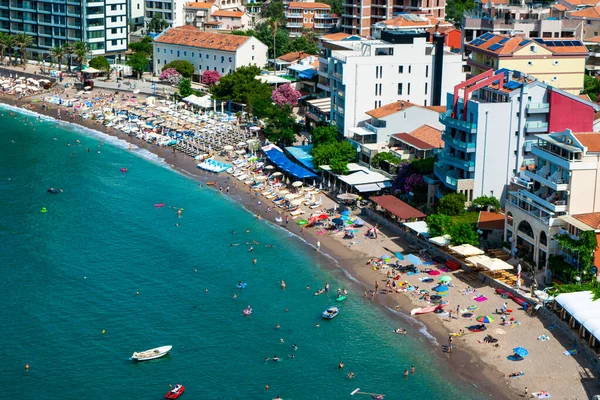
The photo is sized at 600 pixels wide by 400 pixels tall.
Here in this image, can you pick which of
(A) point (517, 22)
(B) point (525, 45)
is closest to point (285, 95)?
(A) point (517, 22)

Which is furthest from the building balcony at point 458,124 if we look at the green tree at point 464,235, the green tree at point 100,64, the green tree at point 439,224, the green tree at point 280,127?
the green tree at point 100,64

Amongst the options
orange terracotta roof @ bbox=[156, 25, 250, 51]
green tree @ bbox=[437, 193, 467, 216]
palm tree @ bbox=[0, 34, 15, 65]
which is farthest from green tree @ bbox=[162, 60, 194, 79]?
green tree @ bbox=[437, 193, 467, 216]

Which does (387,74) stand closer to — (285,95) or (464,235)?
(285,95)

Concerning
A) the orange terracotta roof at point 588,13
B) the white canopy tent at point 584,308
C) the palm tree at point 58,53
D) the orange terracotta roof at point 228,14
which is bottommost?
the white canopy tent at point 584,308

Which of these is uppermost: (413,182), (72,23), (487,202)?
(72,23)

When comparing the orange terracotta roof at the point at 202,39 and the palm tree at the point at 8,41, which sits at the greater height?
the orange terracotta roof at the point at 202,39

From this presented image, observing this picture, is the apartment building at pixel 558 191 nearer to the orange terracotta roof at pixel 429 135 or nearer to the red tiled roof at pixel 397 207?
the red tiled roof at pixel 397 207

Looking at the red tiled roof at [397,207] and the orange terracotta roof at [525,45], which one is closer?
the red tiled roof at [397,207]
